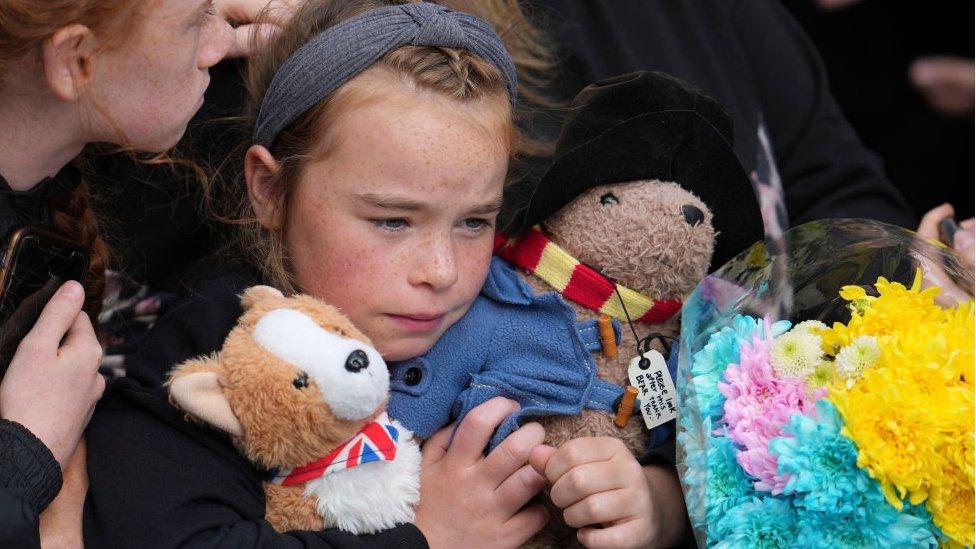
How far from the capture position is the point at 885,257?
146cm

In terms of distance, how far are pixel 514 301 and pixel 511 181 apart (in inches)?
12.6

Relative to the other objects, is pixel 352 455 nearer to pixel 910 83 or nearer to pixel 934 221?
pixel 934 221

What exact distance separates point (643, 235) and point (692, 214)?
0.09m

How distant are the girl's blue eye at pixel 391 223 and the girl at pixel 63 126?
0.36 m

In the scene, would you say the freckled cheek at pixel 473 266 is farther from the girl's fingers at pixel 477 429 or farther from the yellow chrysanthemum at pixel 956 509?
the yellow chrysanthemum at pixel 956 509

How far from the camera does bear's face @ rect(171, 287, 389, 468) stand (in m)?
1.26

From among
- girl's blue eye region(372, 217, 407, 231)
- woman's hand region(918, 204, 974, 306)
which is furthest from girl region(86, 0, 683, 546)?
woman's hand region(918, 204, 974, 306)

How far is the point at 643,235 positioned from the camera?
5.09 ft

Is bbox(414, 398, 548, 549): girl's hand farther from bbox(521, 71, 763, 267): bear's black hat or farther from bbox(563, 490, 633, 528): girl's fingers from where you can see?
bbox(521, 71, 763, 267): bear's black hat

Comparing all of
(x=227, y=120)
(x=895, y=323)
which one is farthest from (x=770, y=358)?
(x=227, y=120)

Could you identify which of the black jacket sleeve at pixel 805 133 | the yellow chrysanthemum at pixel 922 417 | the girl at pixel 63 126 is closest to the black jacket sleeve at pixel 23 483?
the girl at pixel 63 126

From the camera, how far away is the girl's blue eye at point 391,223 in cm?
147

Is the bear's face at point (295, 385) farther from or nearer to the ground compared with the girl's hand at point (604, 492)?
farther from the ground

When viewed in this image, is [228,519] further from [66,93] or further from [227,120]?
[227,120]
